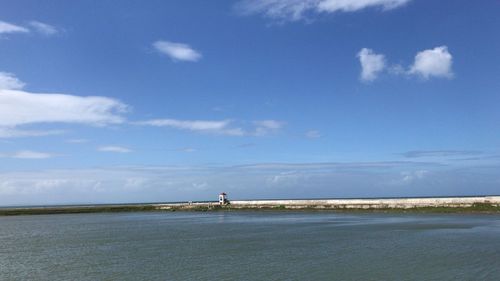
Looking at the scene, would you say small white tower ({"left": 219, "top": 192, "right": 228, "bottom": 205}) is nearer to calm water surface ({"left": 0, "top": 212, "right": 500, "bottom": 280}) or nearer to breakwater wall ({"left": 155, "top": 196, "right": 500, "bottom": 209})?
breakwater wall ({"left": 155, "top": 196, "right": 500, "bottom": 209})

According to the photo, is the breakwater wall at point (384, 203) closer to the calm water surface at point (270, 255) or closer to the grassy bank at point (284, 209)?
the grassy bank at point (284, 209)

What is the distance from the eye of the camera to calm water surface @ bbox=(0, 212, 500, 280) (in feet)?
72.9

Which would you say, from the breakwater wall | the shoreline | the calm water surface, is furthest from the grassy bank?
the calm water surface

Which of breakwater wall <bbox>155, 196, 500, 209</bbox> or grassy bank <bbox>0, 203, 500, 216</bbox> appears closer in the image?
grassy bank <bbox>0, 203, 500, 216</bbox>

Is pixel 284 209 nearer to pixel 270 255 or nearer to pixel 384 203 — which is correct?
pixel 384 203

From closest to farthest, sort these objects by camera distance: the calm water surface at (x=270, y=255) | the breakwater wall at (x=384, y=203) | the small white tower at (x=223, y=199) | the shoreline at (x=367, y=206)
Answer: the calm water surface at (x=270, y=255) < the shoreline at (x=367, y=206) < the breakwater wall at (x=384, y=203) < the small white tower at (x=223, y=199)

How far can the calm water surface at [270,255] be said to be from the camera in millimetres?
22234

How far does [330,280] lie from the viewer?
20453mm

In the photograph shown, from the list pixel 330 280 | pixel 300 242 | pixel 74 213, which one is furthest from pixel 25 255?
pixel 74 213

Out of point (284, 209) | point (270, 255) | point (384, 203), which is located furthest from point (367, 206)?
point (270, 255)

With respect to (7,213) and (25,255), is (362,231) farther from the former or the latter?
(7,213)

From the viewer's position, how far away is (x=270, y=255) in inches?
1117

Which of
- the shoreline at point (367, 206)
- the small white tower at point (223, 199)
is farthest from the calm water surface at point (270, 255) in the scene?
the small white tower at point (223, 199)

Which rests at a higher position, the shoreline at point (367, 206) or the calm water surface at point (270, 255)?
the shoreline at point (367, 206)
